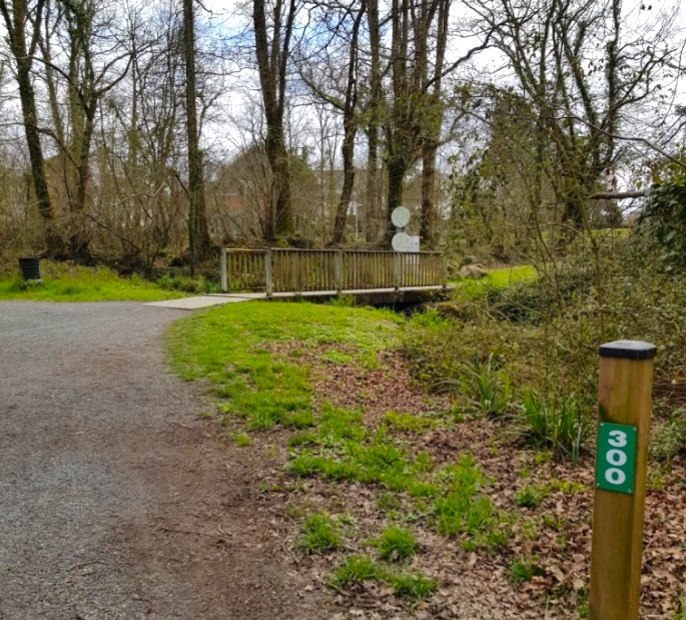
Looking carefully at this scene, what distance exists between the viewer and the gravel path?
2.26 metres

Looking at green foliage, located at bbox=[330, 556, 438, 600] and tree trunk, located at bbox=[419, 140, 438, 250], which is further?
tree trunk, located at bbox=[419, 140, 438, 250]

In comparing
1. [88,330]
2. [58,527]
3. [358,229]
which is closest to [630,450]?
[58,527]

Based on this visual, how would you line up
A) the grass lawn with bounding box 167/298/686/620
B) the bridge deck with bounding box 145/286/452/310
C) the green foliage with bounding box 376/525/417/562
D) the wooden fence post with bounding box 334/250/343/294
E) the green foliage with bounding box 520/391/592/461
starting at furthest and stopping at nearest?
the wooden fence post with bounding box 334/250/343/294, the bridge deck with bounding box 145/286/452/310, the green foliage with bounding box 520/391/592/461, the green foliage with bounding box 376/525/417/562, the grass lawn with bounding box 167/298/686/620

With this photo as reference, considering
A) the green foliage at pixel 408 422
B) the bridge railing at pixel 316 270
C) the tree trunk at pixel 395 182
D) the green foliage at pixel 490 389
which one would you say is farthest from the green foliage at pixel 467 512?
the tree trunk at pixel 395 182

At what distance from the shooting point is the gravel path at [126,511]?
226 cm

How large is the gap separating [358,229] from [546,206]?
23.6 meters

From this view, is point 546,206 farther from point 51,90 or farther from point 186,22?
point 51,90

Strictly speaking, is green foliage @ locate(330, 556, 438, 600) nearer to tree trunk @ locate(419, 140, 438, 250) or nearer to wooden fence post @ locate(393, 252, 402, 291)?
wooden fence post @ locate(393, 252, 402, 291)

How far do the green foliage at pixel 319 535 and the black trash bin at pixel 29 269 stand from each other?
40.3 feet

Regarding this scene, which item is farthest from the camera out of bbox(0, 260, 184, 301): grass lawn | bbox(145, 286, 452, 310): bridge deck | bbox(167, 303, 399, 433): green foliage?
bbox(0, 260, 184, 301): grass lawn

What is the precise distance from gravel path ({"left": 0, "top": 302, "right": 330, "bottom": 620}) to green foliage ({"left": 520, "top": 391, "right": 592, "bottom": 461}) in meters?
2.15

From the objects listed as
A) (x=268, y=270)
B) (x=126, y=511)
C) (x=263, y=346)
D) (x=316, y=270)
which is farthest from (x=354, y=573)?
(x=316, y=270)

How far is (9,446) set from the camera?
3.81 m

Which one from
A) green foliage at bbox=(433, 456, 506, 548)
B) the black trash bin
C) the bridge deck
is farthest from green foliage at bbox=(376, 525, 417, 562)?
the black trash bin
